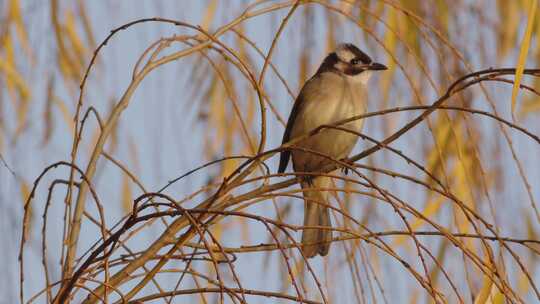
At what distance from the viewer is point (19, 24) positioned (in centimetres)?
260

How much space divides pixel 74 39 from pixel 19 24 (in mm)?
191

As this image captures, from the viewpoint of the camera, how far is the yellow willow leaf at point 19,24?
2.55 meters

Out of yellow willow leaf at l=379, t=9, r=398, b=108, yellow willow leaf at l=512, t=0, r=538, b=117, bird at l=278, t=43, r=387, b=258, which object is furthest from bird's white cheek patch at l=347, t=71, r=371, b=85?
yellow willow leaf at l=512, t=0, r=538, b=117

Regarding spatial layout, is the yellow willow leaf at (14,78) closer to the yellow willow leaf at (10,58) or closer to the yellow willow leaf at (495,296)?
the yellow willow leaf at (10,58)

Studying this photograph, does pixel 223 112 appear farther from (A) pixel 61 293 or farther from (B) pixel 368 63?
(A) pixel 61 293

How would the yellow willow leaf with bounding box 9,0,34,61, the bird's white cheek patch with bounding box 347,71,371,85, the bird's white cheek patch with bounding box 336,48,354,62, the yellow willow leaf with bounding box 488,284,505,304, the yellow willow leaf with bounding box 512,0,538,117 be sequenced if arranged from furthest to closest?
the bird's white cheek patch with bounding box 347,71,371,85 → the bird's white cheek patch with bounding box 336,48,354,62 → the yellow willow leaf with bounding box 9,0,34,61 → the yellow willow leaf with bounding box 488,284,505,304 → the yellow willow leaf with bounding box 512,0,538,117

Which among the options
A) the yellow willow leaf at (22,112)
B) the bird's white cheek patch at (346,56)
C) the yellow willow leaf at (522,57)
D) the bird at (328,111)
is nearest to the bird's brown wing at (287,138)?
the bird at (328,111)

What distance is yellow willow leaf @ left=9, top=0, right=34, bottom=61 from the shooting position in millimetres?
2549

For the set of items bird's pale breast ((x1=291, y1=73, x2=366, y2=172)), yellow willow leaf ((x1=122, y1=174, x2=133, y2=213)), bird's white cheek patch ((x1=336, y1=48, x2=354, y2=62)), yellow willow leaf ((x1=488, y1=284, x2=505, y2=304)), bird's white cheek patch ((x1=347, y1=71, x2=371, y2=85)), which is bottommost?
yellow willow leaf ((x1=488, y1=284, x2=505, y2=304))

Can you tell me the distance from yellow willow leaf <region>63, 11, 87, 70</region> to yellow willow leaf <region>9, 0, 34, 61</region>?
0.13 metres

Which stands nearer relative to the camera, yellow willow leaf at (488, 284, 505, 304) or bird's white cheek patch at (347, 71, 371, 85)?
yellow willow leaf at (488, 284, 505, 304)

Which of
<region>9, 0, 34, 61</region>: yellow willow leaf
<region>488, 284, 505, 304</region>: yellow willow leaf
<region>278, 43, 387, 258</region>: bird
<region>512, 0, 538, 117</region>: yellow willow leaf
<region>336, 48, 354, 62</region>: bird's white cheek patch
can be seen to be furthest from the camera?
<region>336, 48, 354, 62</region>: bird's white cheek patch

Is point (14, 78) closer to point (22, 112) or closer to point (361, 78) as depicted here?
point (22, 112)

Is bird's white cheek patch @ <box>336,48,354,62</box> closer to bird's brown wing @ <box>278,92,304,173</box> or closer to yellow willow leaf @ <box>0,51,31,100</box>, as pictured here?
bird's brown wing @ <box>278,92,304,173</box>
